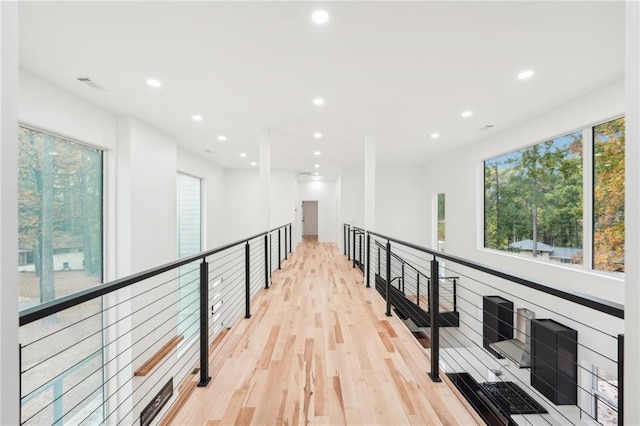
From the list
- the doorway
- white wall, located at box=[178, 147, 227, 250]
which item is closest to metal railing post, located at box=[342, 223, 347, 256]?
white wall, located at box=[178, 147, 227, 250]

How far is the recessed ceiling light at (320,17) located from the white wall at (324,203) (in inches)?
356

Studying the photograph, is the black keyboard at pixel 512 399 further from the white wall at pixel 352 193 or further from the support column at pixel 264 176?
the white wall at pixel 352 193

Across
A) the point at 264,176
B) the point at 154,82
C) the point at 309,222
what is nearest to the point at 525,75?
the point at 264,176

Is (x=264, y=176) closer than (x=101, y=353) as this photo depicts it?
No

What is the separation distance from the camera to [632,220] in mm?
699

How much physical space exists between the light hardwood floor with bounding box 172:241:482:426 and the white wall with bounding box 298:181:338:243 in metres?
7.75

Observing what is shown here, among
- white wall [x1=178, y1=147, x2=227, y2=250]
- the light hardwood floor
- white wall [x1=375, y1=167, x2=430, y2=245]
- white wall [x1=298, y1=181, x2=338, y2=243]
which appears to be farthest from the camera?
white wall [x1=298, y1=181, x2=338, y2=243]

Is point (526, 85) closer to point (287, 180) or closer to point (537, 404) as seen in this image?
point (537, 404)

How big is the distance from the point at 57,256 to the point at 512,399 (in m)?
6.77

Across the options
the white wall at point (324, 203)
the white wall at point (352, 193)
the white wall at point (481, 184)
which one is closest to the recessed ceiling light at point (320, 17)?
the white wall at point (481, 184)

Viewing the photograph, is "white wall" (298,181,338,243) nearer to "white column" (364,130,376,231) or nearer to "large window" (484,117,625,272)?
"large window" (484,117,625,272)

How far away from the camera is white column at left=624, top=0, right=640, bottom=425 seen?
2.21ft

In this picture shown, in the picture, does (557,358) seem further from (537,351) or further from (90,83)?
(90,83)

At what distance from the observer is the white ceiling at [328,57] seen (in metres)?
2.01
